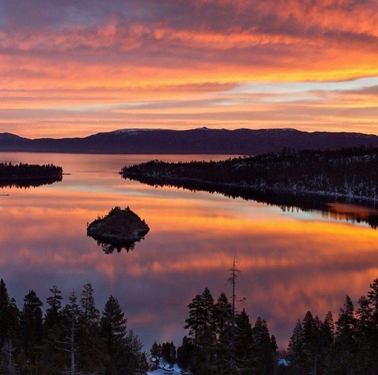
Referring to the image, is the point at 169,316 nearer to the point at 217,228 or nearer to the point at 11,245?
the point at 11,245

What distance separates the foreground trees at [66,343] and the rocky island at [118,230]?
113 feet

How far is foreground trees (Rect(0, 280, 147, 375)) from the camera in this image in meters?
18.6

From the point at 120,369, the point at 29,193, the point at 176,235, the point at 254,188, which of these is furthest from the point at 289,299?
the point at 254,188

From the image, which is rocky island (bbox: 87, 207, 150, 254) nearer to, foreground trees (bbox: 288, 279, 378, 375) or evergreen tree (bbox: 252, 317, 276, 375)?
foreground trees (bbox: 288, 279, 378, 375)

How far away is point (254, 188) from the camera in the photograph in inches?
6762

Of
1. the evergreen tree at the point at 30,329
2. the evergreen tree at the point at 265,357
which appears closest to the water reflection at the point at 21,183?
the evergreen tree at the point at 30,329

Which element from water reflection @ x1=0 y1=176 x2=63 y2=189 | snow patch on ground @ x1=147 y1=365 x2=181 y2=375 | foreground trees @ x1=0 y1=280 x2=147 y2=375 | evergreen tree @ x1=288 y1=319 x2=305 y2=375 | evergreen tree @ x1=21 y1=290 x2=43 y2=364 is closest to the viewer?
foreground trees @ x1=0 y1=280 x2=147 y2=375

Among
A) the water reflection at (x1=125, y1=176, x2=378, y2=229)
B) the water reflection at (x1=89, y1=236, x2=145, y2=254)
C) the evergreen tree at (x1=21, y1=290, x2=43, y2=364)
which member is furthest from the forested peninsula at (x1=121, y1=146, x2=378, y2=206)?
the evergreen tree at (x1=21, y1=290, x2=43, y2=364)

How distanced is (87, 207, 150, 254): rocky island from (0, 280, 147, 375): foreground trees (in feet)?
113

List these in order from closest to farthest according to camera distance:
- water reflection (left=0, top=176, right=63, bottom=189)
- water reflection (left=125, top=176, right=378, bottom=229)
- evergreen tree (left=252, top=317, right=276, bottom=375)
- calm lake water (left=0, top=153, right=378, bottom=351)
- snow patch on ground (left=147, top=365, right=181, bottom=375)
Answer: evergreen tree (left=252, top=317, right=276, bottom=375), snow patch on ground (left=147, top=365, right=181, bottom=375), calm lake water (left=0, top=153, right=378, bottom=351), water reflection (left=125, top=176, right=378, bottom=229), water reflection (left=0, top=176, right=63, bottom=189)

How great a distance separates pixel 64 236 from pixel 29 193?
72.7 m

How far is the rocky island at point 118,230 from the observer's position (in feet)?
223

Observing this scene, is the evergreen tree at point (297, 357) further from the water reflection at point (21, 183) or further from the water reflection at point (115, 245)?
the water reflection at point (21, 183)

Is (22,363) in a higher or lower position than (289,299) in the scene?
higher
